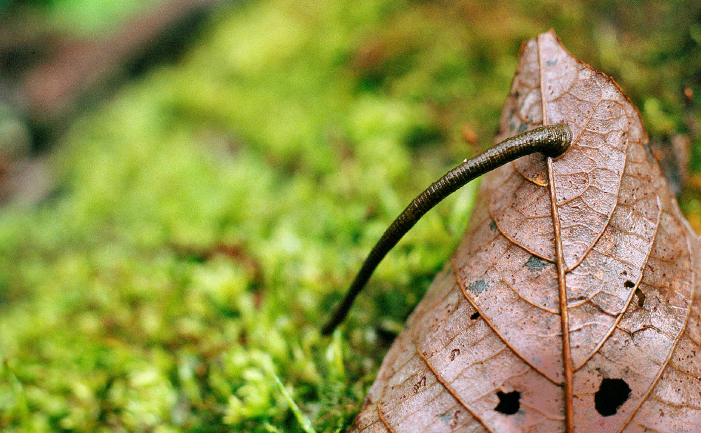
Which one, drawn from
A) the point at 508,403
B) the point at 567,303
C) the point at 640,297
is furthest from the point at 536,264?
the point at 508,403

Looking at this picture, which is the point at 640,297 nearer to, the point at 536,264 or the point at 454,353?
the point at 536,264

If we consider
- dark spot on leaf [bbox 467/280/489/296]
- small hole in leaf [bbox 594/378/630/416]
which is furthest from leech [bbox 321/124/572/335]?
small hole in leaf [bbox 594/378/630/416]

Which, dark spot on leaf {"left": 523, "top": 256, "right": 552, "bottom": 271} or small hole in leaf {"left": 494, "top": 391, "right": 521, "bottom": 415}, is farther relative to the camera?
dark spot on leaf {"left": 523, "top": 256, "right": 552, "bottom": 271}

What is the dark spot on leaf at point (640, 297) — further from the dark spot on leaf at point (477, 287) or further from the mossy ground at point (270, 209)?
the mossy ground at point (270, 209)

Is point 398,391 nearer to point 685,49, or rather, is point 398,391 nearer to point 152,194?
point 685,49

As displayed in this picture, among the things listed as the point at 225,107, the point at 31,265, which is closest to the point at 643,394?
the point at 225,107

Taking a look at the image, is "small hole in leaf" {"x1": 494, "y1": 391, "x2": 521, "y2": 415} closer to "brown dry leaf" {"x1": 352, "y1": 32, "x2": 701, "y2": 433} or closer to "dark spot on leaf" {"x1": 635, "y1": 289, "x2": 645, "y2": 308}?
"brown dry leaf" {"x1": 352, "y1": 32, "x2": 701, "y2": 433}

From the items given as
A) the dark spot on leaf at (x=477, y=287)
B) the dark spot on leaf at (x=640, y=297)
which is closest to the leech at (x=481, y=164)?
the dark spot on leaf at (x=477, y=287)

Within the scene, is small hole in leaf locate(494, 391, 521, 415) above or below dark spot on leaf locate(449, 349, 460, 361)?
below
